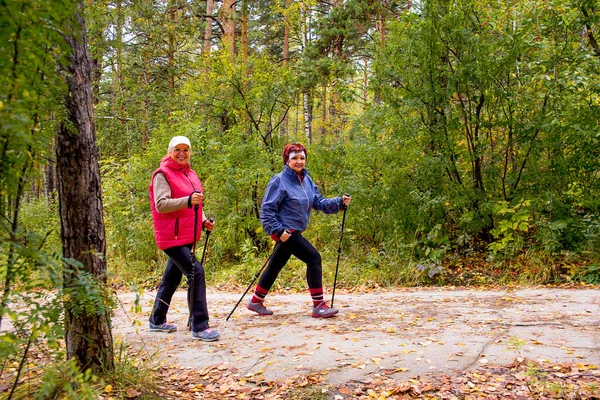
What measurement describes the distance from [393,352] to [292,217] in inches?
76.6

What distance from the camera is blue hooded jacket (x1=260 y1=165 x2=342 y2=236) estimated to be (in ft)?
17.5

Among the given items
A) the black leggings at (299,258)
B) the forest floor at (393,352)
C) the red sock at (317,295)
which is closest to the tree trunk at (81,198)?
the forest floor at (393,352)

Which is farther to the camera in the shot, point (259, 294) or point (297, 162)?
point (259, 294)

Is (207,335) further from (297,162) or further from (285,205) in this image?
(297,162)

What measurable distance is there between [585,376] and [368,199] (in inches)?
234

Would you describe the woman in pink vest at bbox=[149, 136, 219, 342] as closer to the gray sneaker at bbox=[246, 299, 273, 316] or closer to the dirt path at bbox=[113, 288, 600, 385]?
the dirt path at bbox=[113, 288, 600, 385]

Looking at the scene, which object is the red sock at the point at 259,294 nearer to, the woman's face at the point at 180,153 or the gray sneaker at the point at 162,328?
the gray sneaker at the point at 162,328

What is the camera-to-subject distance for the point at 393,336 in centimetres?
478

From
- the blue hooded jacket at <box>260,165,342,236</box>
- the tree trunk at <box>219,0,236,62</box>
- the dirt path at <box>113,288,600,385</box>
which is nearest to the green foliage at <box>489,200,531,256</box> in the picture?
the dirt path at <box>113,288,600,385</box>

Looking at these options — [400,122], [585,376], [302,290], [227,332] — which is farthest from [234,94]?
[585,376]

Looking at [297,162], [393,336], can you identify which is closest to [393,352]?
[393,336]

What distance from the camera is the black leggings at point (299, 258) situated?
5.39 m

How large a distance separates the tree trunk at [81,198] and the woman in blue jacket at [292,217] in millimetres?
2267

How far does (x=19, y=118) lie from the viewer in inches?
74.5
